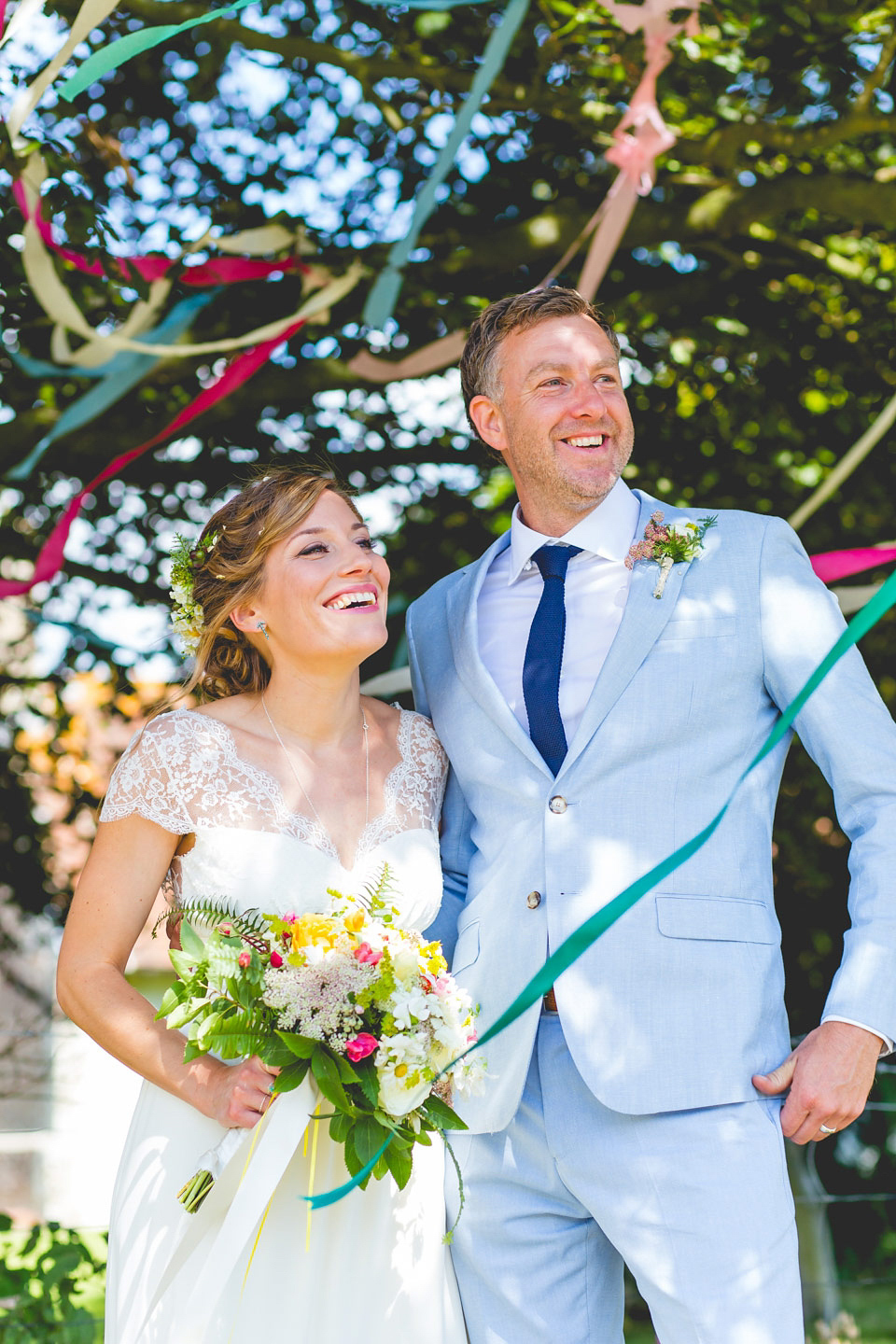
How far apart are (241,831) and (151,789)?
0.19 meters

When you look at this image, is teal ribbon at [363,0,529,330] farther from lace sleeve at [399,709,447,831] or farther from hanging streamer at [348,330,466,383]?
lace sleeve at [399,709,447,831]

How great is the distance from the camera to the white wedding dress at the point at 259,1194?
7.16ft

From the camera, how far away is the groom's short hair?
2.81 meters

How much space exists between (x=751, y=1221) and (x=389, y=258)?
129 inches

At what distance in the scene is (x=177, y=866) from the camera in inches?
99.8

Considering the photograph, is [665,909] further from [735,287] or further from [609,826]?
[735,287]

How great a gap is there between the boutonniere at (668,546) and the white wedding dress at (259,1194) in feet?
2.38

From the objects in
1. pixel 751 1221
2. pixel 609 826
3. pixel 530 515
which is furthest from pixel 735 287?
pixel 751 1221

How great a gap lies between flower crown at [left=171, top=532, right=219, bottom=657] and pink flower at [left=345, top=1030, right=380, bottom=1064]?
122cm

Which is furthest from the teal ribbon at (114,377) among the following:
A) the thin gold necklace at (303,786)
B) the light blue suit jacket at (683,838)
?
the light blue suit jacket at (683,838)

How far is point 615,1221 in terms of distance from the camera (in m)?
2.22

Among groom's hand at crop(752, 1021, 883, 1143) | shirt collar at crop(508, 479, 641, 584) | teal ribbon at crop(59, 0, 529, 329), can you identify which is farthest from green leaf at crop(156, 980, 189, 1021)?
teal ribbon at crop(59, 0, 529, 329)

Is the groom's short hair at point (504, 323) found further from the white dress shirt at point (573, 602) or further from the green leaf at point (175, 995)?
the green leaf at point (175, 995)

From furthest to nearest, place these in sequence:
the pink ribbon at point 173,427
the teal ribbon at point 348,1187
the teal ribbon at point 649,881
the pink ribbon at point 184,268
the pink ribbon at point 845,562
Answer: the pink ribbon at point 184,268 < the pink ribbon at point 173,427 < the pink ribbon at point 845,562 < the teal ribbon at point 348,1187 < the teal ribbon at point 649,881
